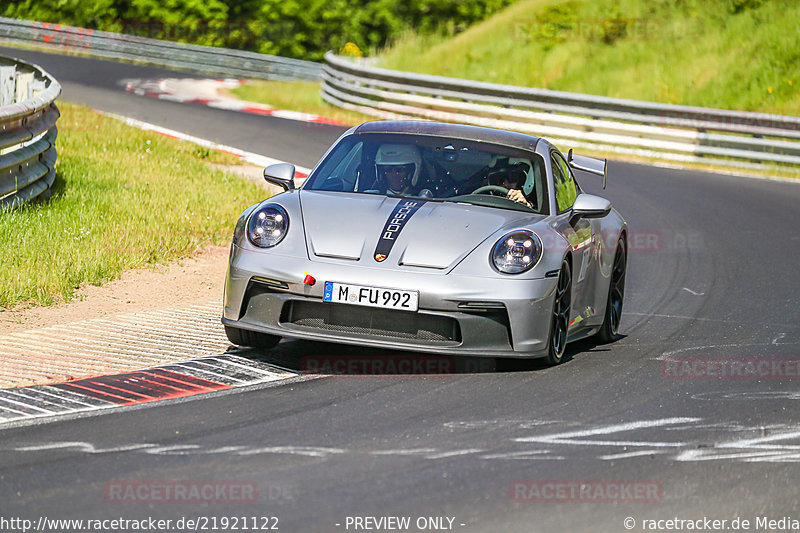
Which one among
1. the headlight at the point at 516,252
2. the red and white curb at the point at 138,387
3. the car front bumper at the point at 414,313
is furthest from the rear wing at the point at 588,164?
the red and white curb at the point at 138,387

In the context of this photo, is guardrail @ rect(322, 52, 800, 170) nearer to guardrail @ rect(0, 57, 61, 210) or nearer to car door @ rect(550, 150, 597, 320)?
guardrail @ rect(0, 57, 61, 210)

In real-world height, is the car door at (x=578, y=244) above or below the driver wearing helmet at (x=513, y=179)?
below

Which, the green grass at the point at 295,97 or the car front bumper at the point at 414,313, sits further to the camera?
the green grass at the point at 295,97

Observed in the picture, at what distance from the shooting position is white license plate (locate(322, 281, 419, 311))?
6367 millimetres

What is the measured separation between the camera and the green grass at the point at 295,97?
24.9m

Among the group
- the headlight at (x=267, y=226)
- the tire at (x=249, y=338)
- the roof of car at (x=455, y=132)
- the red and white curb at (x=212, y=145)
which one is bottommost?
the red and white curb at (x=212, y=145)

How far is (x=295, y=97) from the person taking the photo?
30.8 metres

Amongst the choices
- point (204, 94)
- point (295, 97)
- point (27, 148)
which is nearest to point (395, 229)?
point (27, 148)

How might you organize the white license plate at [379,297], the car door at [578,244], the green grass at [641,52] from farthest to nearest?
the green grass at [641,52] < the car door at [578,244] < the white license plate at [379,297]

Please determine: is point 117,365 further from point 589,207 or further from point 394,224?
point 589,207

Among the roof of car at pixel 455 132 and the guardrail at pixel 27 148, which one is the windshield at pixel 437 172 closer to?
the roof of car at pixel 455 132

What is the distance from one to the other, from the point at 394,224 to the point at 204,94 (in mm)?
22957

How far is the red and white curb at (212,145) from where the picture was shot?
16.6m

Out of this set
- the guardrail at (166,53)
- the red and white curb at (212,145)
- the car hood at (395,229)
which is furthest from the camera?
the guardrail at (166,53)
